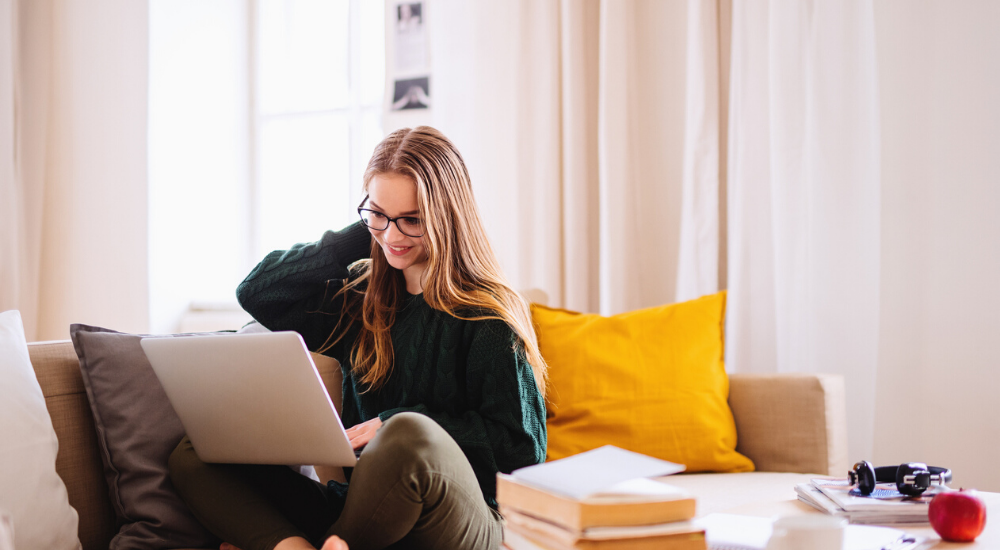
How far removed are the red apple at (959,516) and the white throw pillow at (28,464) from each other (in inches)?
45.5

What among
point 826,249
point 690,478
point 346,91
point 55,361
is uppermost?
point 346,91

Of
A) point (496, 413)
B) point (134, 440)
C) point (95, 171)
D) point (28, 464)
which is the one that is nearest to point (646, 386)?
point (496, 413)

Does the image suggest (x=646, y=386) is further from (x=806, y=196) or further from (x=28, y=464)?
(x=28, y=464)

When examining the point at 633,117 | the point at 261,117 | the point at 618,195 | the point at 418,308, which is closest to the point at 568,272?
the point at 618,195

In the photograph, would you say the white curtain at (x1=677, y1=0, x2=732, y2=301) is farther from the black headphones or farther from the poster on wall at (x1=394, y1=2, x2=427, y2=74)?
the black headphones

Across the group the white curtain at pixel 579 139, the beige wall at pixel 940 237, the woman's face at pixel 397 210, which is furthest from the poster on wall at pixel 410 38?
the beige wall at pixel 940 237

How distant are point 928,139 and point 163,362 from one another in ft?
5.74

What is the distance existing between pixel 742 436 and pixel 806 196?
65 centimetres

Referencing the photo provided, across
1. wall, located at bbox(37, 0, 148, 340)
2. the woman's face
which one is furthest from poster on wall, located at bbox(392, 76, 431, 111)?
the woman's face

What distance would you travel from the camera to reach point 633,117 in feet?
7.00

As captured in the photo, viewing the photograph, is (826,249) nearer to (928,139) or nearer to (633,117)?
(928,139)

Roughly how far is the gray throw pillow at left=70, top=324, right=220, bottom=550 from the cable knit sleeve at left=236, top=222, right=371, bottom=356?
0.25 metres

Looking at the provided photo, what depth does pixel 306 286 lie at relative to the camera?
4.73 ft

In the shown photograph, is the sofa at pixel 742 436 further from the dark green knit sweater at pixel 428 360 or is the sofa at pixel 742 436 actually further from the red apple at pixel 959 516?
the red apple at pixel 959 516
